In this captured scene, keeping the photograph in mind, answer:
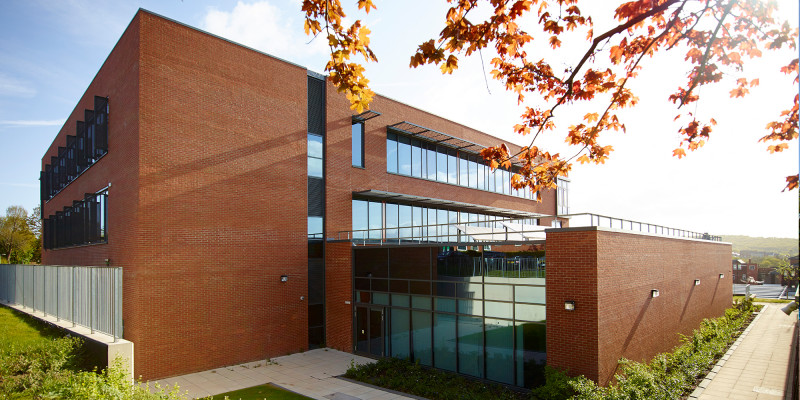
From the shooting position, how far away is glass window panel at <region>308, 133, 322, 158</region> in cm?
1858

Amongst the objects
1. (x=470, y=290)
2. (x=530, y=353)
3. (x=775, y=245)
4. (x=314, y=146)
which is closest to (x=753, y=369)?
(x=530, y=353)

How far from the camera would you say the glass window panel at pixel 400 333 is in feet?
52.2

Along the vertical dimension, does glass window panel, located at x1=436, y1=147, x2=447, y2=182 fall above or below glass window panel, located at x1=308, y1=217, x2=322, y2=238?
above

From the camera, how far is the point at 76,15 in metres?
6.65

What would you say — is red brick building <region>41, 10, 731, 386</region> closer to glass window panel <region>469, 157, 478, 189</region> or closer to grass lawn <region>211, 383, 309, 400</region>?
grass lawn <region>211, 383, 309, 400</region>

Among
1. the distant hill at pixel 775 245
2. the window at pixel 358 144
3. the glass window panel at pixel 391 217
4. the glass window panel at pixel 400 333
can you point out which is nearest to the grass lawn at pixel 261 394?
the glass window panel at pixel 400 333

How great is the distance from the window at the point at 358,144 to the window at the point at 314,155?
5.85ft

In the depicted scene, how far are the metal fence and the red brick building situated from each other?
44.0 inches

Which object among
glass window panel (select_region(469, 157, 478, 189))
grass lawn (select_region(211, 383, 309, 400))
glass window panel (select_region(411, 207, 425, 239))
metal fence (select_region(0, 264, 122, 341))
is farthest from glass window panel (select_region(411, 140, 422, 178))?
metal fence (select_region(0, 264, 122, 341))

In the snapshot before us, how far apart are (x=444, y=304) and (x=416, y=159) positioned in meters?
9.75

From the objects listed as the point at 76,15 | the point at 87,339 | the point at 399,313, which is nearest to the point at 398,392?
the point at 399,313

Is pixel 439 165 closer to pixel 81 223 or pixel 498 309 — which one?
Result: pixel 498 309

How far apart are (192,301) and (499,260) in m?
9.79

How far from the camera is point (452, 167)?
25.2 m
